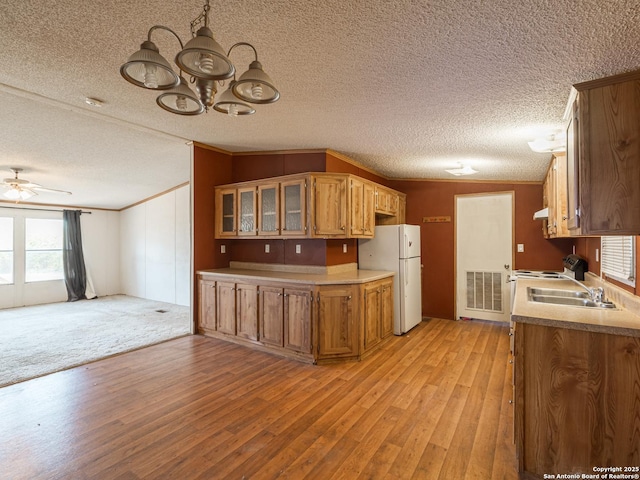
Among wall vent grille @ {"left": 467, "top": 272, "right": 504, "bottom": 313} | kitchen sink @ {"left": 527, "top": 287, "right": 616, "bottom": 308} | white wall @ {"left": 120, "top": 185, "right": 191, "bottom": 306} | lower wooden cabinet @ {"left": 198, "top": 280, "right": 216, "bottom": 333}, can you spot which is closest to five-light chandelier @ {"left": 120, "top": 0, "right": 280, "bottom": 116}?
kitchen sink @ {"left": 527, "top": 287, "right": 616, "bottom": 308}

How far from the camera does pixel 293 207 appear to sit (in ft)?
13.2

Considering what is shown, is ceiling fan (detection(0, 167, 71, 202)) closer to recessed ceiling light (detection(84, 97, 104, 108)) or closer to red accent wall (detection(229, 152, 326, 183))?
recessed ceiling light (detection(84, 97, 104, 108))

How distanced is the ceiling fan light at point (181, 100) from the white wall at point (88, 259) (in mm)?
7385

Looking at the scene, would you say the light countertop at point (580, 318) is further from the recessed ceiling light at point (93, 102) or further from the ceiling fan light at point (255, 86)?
the recessed ceiling light at point (93, 102)

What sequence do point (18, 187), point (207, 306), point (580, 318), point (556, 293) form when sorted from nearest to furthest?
point (580, 318)
point (556, 293)
point (207, 306)
point (18, 187)

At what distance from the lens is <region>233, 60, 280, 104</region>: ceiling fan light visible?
64.0 inches

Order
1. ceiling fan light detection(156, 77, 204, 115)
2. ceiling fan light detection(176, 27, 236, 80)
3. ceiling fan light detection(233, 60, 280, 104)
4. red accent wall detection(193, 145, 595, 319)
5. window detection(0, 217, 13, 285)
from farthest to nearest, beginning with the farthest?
window detection(0, 217, 13, 285) < red accent wall detection(193, 145, 595, 319) < ceiling fan light detection(156, 77, 204, 115) < ceiling fan light detection(233, 60, 280, 104) < ceiling fan light detection(176, 27, 236, 80)

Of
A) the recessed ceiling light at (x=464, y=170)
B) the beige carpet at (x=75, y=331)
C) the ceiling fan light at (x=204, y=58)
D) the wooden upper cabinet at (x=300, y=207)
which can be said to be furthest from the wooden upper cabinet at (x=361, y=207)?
the beige carpet at (x=75, y=331)

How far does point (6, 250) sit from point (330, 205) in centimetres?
726

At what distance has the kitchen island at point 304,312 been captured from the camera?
3.47m

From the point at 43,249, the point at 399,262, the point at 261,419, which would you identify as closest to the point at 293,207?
the point at 399,262

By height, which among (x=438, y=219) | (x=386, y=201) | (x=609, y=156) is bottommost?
(x=438, y=219)

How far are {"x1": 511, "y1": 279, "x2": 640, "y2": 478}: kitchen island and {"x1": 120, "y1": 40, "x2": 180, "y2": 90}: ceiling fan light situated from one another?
230 centimetres

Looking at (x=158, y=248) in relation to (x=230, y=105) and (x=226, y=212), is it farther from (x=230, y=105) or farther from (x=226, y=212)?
(x=230, y=105)
